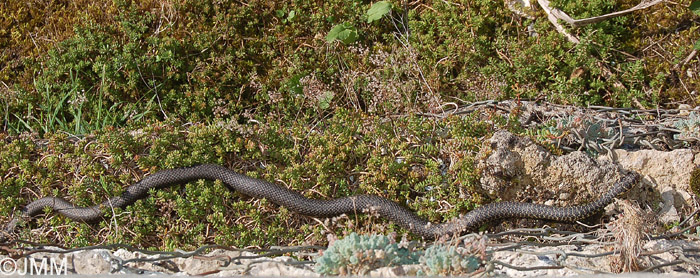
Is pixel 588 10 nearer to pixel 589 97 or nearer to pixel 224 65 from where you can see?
pixel 589 97

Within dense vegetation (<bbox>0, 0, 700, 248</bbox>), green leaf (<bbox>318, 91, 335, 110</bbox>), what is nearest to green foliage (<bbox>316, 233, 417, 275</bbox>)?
dense vegetation (<bbox>0, 0, 700, 248</bbox>)

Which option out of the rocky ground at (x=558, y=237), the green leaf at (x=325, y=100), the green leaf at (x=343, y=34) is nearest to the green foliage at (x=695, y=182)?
the rocky ground at (x=558, y=237)

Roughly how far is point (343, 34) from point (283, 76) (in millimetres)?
843

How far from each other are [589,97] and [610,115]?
344mm

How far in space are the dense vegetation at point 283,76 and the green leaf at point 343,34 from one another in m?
0.02

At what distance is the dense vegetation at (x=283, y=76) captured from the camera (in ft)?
20.0

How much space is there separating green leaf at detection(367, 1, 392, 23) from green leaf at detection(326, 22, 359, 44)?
0.78ft

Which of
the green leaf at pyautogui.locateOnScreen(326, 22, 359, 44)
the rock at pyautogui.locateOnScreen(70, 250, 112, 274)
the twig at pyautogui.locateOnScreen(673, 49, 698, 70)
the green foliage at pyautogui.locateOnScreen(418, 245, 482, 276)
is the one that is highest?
the green leaf at pyautogui.locateOnScreen(326, 22, 359, 44)

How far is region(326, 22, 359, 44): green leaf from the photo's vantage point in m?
7.20

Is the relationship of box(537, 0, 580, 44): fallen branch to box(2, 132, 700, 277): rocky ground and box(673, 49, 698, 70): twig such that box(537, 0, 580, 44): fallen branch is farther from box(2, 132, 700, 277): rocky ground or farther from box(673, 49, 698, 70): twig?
box(2, 132, 700, 277): rocky ground

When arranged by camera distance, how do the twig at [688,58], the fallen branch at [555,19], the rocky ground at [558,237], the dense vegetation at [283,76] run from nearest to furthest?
the rocky ground at [558,237]
the dense vegetation at [283,76]
the twig at [688,58]
the fallen branch at [555,19]

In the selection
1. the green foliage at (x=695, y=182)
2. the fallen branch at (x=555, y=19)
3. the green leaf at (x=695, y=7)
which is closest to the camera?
the green foliage at (x=695, y=182)

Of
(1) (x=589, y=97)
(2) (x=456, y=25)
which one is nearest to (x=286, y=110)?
(2) (x=456, y=25)

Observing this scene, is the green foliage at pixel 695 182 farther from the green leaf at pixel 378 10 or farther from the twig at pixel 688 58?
the green leaf at pixel 378 10
